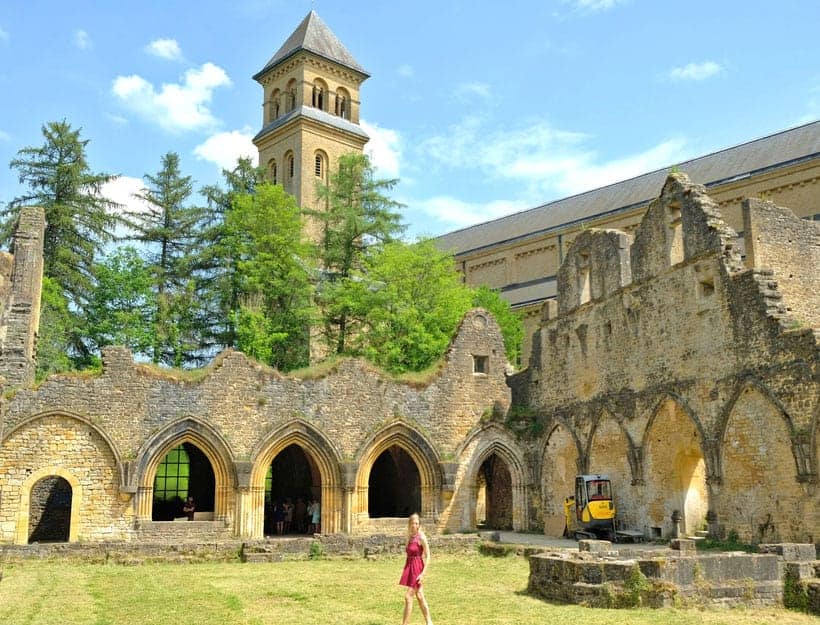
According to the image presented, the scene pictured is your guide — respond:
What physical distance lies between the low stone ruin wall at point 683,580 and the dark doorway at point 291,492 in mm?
12988

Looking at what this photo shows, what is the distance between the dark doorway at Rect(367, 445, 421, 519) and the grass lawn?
858cm

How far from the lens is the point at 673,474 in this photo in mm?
18172

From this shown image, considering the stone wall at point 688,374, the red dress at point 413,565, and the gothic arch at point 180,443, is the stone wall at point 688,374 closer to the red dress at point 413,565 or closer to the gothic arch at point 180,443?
the gothic arch at point 180,443

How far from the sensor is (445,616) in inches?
378

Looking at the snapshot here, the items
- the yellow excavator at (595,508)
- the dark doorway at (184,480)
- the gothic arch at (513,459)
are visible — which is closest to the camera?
the yellow excavator at (595,508)

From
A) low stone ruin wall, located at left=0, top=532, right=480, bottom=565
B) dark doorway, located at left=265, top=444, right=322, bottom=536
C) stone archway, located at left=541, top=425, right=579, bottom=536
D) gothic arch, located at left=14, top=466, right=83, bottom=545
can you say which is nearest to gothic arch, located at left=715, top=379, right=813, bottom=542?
stone archway, located at left=541, top=425, right=579, bottom=536

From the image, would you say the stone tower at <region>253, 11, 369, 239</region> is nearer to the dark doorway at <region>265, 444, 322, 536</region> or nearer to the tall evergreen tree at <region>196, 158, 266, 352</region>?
the tall evergreen tree at <region>196, 158, 266, 352</region>

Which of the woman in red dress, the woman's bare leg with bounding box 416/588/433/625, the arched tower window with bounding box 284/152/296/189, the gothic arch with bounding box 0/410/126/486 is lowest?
the woman's bare leg with bounding box 416/588/433/625

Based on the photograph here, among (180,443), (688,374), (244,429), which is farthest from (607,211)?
(180,443)

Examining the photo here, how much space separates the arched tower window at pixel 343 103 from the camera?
47.8m

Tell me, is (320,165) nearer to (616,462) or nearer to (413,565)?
(616,462)

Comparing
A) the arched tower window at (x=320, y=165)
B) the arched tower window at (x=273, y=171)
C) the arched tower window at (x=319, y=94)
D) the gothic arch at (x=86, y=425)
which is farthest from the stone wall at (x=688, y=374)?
the arched tower window at (x=319, y=94)

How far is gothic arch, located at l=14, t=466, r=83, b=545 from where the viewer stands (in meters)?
18.2

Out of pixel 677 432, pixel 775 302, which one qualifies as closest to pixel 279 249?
pixel 677 432
